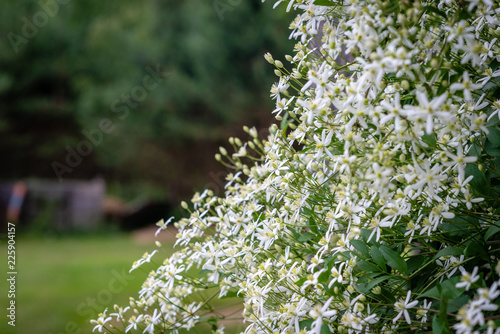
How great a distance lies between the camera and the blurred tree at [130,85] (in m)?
6.47

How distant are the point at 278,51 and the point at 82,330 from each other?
4091 mm

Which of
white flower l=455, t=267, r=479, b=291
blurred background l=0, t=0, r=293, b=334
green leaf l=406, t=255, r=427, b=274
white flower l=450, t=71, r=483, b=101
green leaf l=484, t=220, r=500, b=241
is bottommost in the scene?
white flower l=455, t=267, r=479, b=291

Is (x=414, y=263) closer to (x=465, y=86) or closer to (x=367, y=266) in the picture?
(x=367, y=266)

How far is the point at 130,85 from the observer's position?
6988 millimetres

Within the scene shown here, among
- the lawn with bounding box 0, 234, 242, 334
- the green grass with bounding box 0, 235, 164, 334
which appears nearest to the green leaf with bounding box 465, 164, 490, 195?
the lawn with bounding box 0, 234, 242, 334

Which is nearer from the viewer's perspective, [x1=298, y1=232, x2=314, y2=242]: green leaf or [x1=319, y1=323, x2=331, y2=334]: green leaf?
[x1=319, y1=323, x2=331, y2=334]: green leaf

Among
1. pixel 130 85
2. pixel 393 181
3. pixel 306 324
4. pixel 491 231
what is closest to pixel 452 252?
pixel 491 231

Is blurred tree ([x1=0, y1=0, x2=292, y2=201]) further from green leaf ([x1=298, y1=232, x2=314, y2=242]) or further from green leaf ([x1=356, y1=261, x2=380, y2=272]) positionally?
green leaf ([x1=356, y1=261, x2=380, y2=272])

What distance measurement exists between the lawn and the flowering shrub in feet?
2.66

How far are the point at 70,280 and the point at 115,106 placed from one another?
3088mm

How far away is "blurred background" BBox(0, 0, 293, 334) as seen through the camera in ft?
21.0

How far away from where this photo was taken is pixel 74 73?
7320mm

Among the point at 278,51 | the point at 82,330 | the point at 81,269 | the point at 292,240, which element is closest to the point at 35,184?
the point at 81,269

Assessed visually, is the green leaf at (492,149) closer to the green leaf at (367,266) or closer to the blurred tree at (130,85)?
the green leaf at (367,266)
